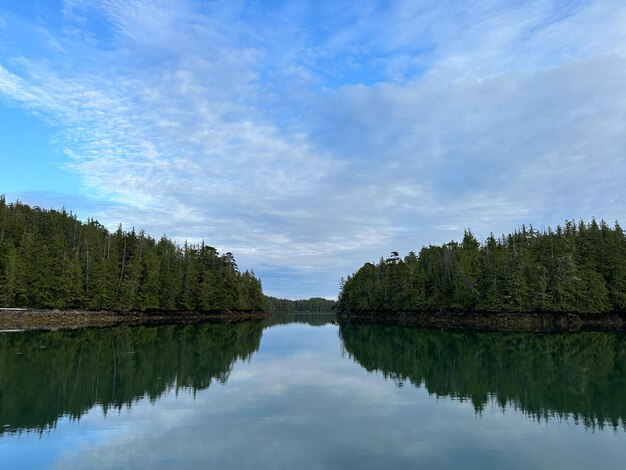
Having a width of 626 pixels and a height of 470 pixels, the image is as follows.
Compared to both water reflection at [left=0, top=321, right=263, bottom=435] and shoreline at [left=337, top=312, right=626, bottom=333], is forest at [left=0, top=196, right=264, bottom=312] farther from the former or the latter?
shoreline at [left=337, top=312, right=626, bottom=333]

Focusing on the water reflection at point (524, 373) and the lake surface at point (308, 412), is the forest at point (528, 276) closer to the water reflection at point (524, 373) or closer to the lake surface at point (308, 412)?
the water reflection at point (524, 373)

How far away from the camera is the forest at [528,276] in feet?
253

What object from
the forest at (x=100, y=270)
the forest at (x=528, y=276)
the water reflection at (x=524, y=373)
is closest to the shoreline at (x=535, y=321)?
the forest at (x=528, y=276)

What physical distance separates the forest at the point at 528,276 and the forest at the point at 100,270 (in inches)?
1953

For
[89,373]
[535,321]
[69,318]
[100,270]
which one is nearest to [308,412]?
[89,373]

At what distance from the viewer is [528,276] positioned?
8119 centimetres

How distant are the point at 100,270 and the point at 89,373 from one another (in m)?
67.4

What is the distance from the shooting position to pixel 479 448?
12.9 m

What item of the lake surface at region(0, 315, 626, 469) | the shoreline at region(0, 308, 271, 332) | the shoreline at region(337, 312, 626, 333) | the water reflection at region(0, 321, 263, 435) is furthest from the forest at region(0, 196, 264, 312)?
the shoreline at region(337, 312, 626, 333)

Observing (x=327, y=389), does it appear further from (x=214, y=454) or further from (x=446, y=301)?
(x=446, y=301)

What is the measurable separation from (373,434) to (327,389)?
8.13 meters

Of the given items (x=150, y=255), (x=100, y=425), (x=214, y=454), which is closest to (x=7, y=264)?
(x=150, y=255)

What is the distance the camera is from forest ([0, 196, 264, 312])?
247ft

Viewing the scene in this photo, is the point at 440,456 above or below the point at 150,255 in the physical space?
below
